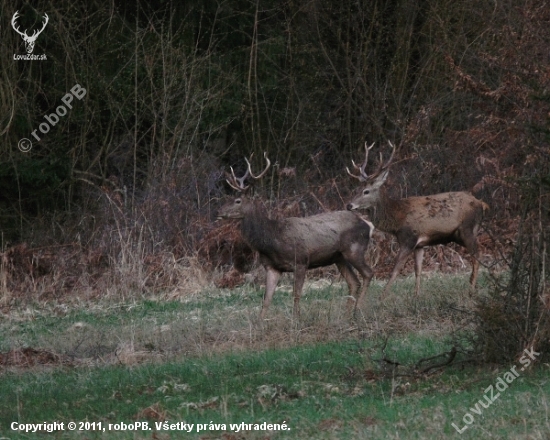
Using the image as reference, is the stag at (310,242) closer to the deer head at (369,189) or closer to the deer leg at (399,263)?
the deer leg at (399,263)

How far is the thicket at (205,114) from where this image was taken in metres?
19.5

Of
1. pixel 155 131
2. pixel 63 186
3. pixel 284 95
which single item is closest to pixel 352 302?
pixel 155 131

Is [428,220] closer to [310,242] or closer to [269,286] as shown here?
[310,242]

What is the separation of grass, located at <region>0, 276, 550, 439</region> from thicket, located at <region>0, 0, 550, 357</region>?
11.2ft

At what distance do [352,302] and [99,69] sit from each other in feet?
34.2

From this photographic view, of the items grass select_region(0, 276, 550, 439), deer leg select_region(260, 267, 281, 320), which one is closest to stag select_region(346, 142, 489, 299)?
grass select_region(0, 276, 550, 439)

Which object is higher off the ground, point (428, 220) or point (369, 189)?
point (369, 189)

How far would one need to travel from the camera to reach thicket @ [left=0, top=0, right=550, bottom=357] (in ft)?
64.0

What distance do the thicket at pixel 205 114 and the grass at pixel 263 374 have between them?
3.40 metres

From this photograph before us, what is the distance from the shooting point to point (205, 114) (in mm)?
23375

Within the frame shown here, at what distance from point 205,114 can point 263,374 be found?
13.4 metres

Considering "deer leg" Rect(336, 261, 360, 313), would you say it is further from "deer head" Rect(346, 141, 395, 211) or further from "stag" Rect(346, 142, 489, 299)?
"deer head" Rect(346, 141, 395, 211)

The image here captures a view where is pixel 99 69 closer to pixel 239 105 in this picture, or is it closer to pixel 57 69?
pixel 57 69

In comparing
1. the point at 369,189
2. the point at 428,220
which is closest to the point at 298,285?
the point at 428,220
